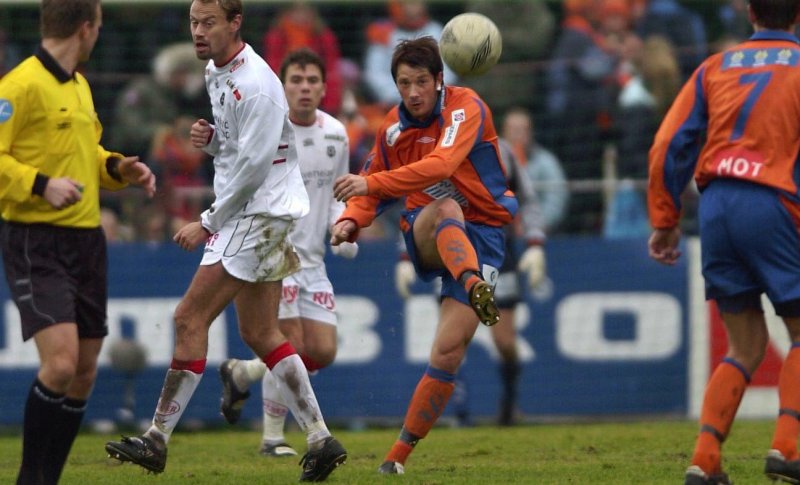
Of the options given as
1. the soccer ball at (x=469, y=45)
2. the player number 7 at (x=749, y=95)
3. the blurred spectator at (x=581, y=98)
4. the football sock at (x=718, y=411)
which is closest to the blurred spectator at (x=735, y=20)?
the blurred spectator at (x=581, y=98)

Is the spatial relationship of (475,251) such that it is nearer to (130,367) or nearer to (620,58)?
(130,367)

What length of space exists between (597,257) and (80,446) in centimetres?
512

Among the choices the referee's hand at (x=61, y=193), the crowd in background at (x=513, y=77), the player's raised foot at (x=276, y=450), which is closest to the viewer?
the referee's hand at (x=61, y=193)

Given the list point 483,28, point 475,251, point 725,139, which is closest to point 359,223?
point 475,251

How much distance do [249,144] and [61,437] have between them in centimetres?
176

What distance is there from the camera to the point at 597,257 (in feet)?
42.5

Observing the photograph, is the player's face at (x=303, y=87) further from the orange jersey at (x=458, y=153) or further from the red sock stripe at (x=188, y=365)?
the red sock stripe at (x=188, y=365)

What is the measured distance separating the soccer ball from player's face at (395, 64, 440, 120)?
519mm

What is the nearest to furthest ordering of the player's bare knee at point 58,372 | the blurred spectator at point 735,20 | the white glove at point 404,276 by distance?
the player's bare knee at point 58,372
the white glove at point 404,276
the blurred spectator at point 735,20

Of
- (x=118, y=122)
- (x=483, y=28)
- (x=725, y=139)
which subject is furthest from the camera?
(x=118, y=122)

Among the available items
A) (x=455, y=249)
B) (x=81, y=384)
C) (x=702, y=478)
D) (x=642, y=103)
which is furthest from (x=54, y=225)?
(x=642, y=103)

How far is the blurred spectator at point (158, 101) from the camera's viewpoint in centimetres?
1405

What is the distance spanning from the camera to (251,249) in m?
7.32

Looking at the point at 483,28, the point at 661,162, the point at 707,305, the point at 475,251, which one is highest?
the point at 483,28
